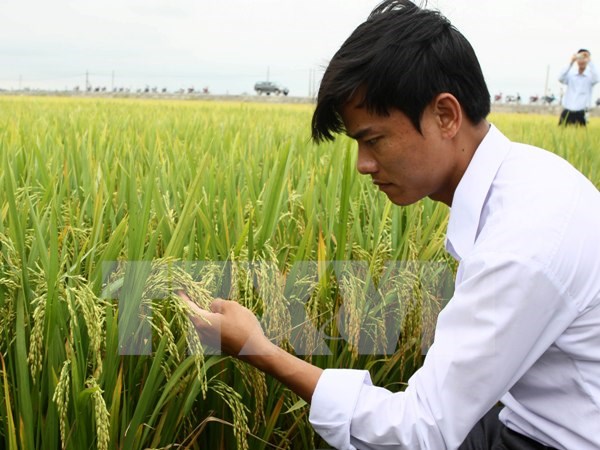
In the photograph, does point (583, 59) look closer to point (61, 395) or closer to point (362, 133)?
point (362, 133)

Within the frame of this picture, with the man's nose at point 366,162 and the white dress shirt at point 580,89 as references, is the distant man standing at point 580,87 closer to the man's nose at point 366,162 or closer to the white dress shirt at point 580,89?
the white dress shirt at point 580,89

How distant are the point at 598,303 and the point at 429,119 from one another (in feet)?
1.28

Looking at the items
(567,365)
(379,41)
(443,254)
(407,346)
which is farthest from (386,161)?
(443,254)

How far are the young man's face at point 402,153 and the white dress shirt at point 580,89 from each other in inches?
322

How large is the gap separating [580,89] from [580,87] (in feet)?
0.08

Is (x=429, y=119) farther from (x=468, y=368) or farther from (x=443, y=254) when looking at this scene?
(x=443, y=254)

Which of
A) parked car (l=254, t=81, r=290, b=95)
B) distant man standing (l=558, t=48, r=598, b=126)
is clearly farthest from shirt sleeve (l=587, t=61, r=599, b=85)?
parked car (l=254, t=81, r=290, b=95)

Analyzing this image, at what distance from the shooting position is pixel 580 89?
882cm

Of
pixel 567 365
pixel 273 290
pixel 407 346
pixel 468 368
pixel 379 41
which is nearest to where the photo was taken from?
pixel 468 368

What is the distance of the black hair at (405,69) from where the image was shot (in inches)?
47.1

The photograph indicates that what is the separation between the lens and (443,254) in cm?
202

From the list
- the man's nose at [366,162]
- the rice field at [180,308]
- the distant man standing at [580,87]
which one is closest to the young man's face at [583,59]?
the distant man standing at [580,87]

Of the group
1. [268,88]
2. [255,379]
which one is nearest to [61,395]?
[255,379]

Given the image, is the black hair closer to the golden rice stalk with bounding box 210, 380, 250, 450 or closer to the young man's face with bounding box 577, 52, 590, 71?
the golden rice stalk with bounding box 210, 380, 250, 450
